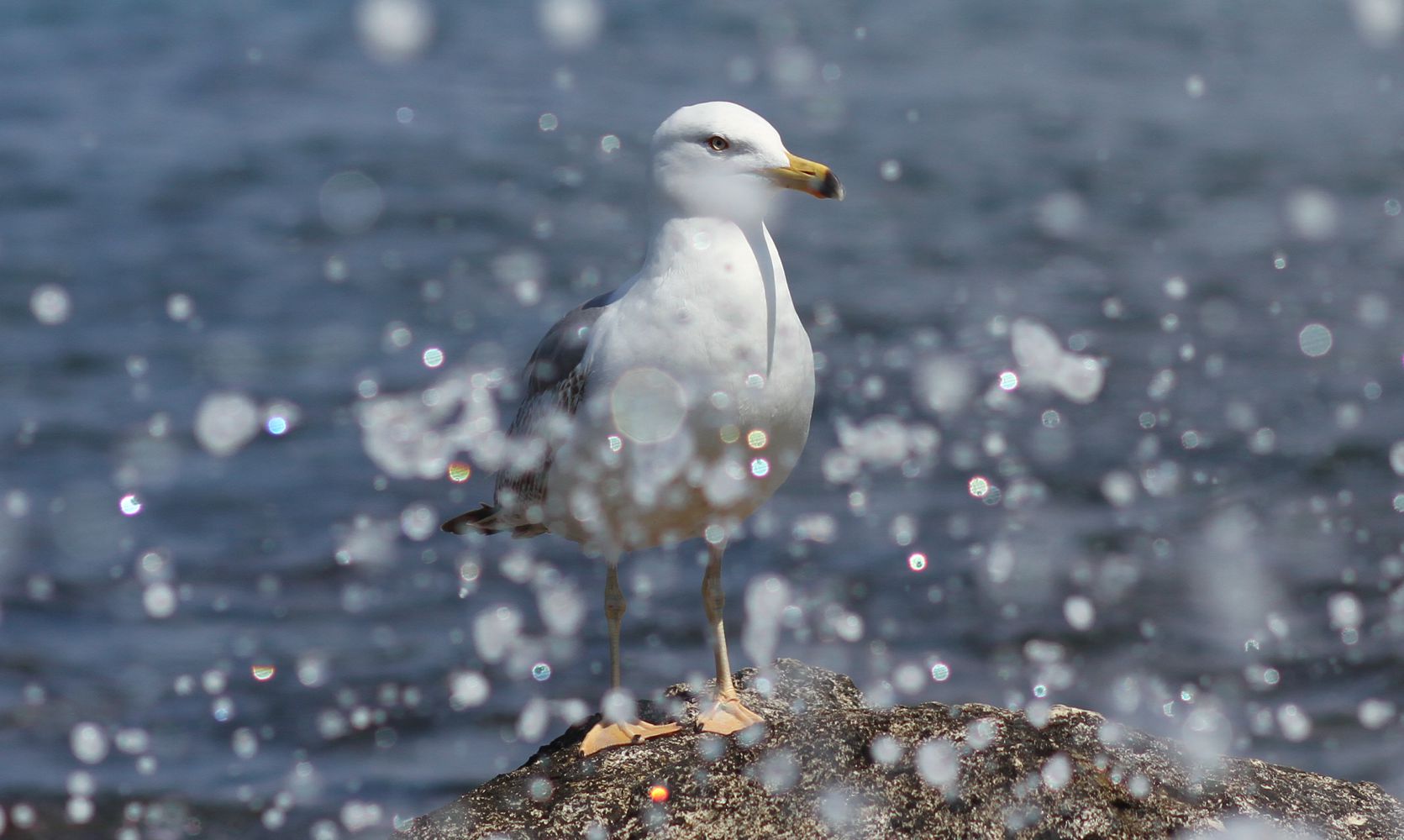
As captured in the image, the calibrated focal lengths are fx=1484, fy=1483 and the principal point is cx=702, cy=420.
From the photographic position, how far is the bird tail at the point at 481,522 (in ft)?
21.5

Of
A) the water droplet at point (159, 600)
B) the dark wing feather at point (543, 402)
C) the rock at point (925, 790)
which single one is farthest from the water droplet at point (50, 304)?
the rock at point (925, 790)

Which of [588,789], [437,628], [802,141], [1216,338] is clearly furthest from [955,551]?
[802,141]

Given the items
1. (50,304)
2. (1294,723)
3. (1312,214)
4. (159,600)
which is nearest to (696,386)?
(1294,723)

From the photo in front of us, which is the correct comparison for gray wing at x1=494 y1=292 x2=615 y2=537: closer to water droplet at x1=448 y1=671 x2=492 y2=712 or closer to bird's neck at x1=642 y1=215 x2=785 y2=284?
bird's neck at x1=642 y1=215 x2=785 y2=284

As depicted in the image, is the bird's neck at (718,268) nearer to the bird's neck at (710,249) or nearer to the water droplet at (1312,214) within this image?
the bird's neck at (710,249)

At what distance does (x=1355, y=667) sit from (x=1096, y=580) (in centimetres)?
177

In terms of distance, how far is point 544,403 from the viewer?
19.1 feet

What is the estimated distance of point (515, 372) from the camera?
1270cm

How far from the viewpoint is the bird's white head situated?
5355 millimetres

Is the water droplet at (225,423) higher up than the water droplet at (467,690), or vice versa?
the water droplet at (467,690)

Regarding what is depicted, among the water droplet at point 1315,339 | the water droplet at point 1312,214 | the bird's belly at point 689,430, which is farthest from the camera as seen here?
the water droplet at point 1312,214

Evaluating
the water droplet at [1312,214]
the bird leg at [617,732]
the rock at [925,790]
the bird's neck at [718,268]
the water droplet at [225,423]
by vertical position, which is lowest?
the water droplet at [225,423]

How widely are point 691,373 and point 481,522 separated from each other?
1.90 meters

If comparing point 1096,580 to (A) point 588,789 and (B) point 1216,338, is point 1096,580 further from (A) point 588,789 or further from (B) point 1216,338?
(A) point 588,789
